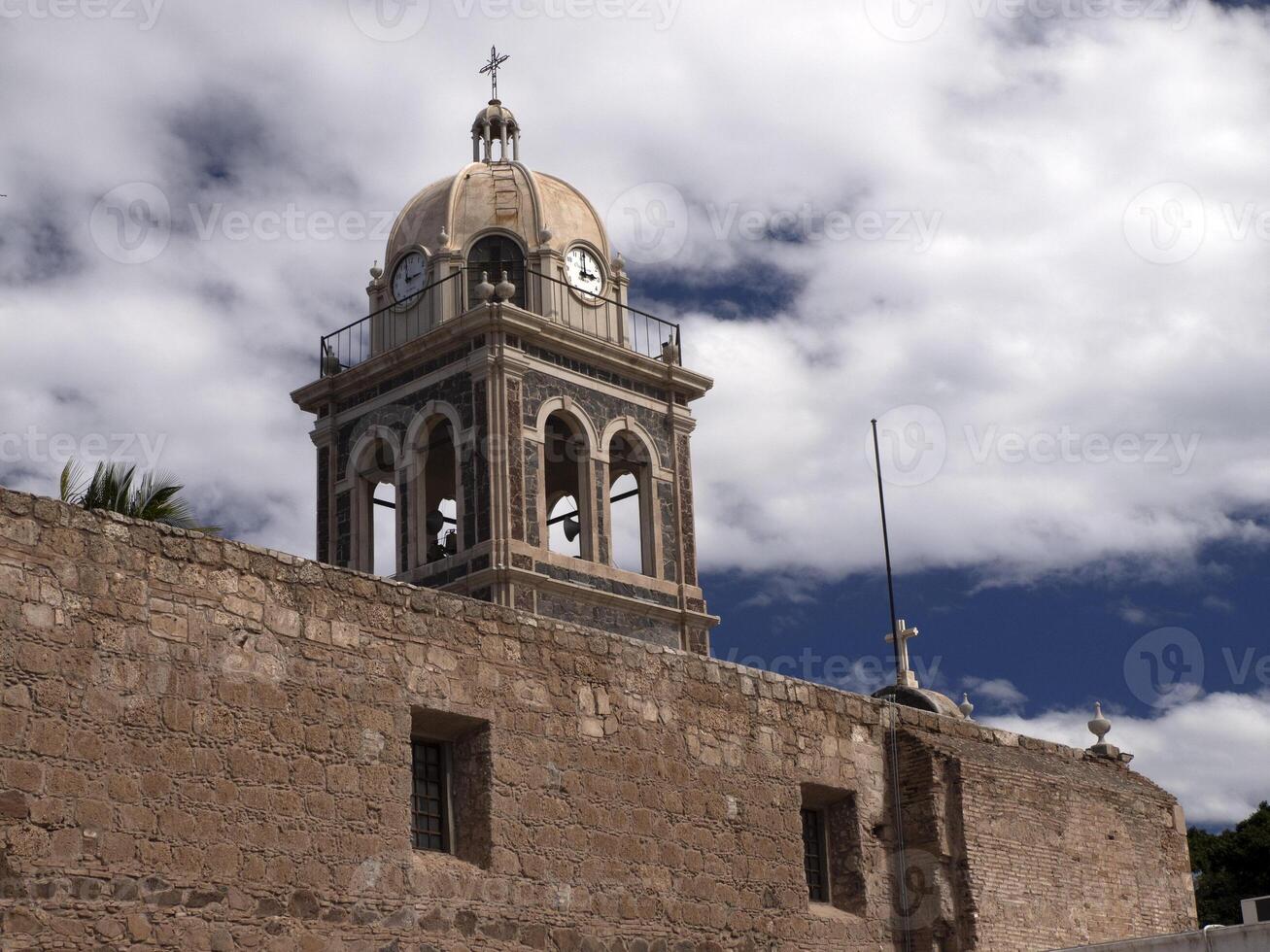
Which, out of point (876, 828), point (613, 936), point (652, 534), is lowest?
point (613, 936)

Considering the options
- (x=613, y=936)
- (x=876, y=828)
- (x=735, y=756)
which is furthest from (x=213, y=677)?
(x=876, y=828)

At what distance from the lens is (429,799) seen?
43.8ft

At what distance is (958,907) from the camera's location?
1645cm

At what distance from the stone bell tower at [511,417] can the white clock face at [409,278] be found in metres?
0.05

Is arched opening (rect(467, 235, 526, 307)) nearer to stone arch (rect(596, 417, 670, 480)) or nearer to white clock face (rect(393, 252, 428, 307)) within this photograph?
white clock face (rect(393, 252, 428, 307))

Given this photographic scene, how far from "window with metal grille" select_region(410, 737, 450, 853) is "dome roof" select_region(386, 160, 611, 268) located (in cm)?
2126

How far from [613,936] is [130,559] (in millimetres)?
4534

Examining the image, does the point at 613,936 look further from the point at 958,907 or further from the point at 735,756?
the point at 958,907

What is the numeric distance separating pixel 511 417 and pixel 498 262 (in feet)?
11.8

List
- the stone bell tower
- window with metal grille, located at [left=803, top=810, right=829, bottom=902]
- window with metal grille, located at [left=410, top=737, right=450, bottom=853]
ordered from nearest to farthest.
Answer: window with metal grille, located at [left=410, top=737, right=450, bottom=853]
window with metal grille, located at [left=803, top=810, right=829, bottom=902]
the stone bell tower

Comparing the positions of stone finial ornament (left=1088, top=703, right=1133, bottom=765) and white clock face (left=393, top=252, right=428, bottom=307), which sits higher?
white clock face (left=393, top=252, right=428, bottom=307)

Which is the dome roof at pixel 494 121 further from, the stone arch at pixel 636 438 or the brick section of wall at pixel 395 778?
the brick section of wall at pixel 395 778

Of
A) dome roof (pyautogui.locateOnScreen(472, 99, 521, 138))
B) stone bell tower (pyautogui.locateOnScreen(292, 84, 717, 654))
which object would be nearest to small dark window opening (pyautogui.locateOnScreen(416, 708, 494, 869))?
stone bell tower (pyautogui.locateOnScreen(292, 84, 717, 654))

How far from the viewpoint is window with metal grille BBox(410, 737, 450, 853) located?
13180 mm
